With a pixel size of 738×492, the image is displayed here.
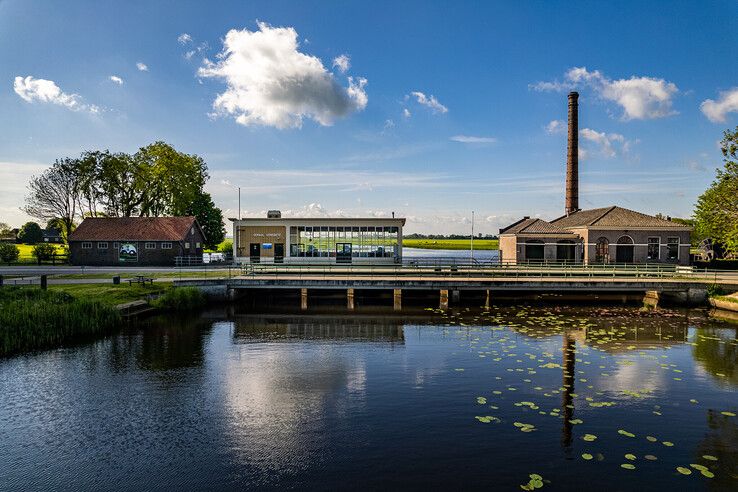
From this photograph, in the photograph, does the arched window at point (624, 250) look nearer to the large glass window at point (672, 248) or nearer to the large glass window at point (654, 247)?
the large glass window at point (654, 247)

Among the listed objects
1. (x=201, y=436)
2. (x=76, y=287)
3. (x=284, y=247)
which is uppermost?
(x=284, y=247)

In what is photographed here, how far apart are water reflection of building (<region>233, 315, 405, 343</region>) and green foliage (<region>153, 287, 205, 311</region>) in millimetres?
4669

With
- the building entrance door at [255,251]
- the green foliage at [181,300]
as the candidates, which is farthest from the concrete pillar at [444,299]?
the building entrance door at [255,251]

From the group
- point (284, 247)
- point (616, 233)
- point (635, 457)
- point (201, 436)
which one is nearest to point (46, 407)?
point (201, 436)

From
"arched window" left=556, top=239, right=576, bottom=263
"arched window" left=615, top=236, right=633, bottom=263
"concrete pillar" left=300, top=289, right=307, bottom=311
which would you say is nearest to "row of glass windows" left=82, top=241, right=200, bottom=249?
"concrete pillar" left=300, top=289, right=307, bottom=311

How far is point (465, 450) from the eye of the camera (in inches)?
402

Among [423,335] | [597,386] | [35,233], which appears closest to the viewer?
[597,386]

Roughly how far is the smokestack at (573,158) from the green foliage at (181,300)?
5049 centimetres

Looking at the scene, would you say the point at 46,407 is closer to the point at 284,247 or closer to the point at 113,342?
the point at 113,342

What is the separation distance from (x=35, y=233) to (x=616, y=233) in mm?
123069

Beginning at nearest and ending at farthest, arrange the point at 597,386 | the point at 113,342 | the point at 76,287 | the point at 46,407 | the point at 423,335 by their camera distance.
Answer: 1. the point at 46,407
2. the point at 597,386
3. the point at 113,342
4. the point at 423,335
5. the point at 76,287

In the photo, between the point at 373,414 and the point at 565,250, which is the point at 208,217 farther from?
the point at 373,414

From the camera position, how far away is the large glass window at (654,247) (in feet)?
159

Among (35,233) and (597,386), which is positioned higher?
(35,233)
